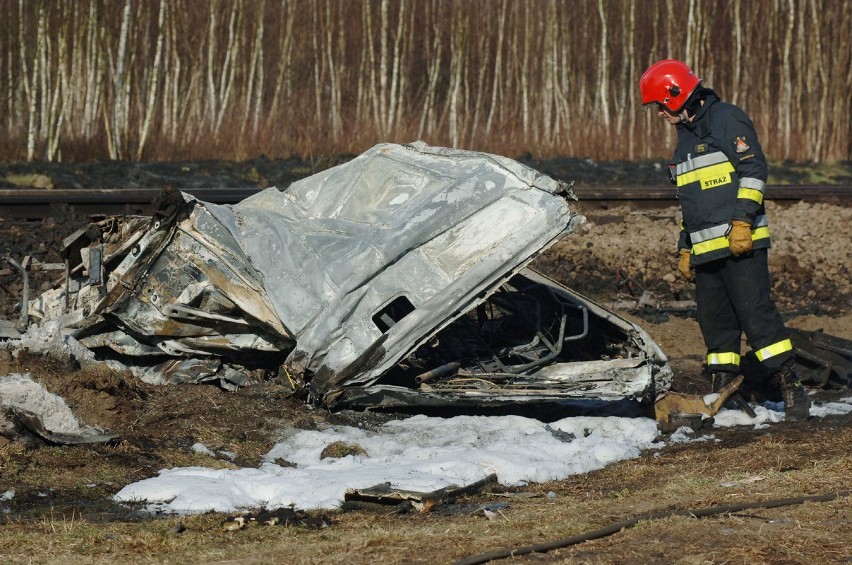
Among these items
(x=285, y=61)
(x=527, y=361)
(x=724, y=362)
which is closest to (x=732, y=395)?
(x=724, y=362)

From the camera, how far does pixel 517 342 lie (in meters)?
7.33

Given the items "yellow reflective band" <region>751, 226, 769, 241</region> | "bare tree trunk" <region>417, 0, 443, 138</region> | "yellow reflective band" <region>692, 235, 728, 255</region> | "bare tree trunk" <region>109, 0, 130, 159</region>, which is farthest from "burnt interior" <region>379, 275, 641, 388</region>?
"bare tree trunk" <region>109, 0, 130, 159</region>

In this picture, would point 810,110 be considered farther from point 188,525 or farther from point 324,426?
point 188,525

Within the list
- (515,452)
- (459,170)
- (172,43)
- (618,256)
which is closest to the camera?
(515,452)

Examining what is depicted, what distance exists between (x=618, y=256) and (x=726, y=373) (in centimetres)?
400

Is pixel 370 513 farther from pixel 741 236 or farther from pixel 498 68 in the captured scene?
pixel 498 68

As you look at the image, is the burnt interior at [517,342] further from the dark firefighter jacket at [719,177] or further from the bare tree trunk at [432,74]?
the bare tree trunk at [432,74]

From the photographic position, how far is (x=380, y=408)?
6699 mm

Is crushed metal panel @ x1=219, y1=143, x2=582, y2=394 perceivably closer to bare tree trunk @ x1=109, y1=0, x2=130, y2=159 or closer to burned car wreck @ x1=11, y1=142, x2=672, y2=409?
burned car wreck @ x1=11, y1=142, x2=672, y2=409

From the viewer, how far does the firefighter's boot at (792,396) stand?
6.90m

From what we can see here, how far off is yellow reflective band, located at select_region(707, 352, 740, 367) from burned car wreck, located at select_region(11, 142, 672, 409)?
0.52 meters

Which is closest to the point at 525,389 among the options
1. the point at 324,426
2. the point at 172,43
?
the point at 324,426

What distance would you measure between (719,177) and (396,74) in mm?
11025

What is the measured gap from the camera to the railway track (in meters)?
11.5
